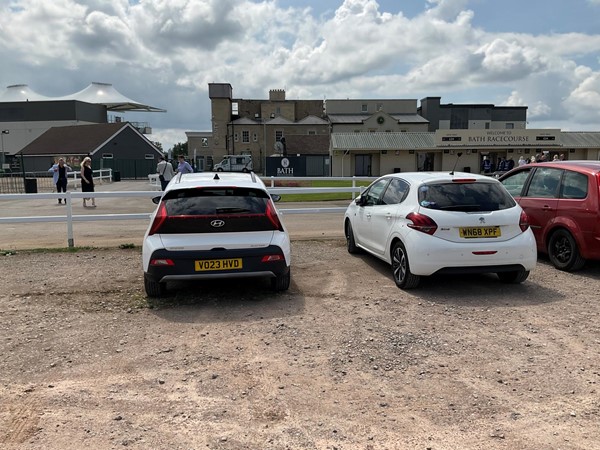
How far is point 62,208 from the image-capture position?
18.3m

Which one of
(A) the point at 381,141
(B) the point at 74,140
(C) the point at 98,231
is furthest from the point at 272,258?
(B) the point at 74,140

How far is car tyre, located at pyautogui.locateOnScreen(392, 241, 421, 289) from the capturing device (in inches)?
260

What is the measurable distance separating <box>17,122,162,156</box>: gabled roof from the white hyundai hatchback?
199ft

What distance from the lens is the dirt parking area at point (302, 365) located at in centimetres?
336

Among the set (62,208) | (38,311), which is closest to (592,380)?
(38,311)

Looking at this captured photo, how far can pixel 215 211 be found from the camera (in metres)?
6.12

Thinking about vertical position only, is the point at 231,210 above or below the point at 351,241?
above

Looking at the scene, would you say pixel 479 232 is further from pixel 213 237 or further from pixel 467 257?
pixel 213 237

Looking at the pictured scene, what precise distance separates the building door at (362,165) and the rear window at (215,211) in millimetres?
49063

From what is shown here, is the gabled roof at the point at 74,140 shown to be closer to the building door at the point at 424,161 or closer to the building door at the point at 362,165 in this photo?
the building door at the point at 362,165

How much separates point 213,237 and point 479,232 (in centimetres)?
330

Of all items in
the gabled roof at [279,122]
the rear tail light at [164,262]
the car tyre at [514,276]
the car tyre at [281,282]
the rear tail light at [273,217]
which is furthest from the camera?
the gabled roof at [279,122]

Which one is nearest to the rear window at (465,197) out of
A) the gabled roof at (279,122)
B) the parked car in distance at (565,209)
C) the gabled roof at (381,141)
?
the parked car in distance at (565,209)

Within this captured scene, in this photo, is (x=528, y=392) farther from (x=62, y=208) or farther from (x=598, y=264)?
(x=62, y=208)
